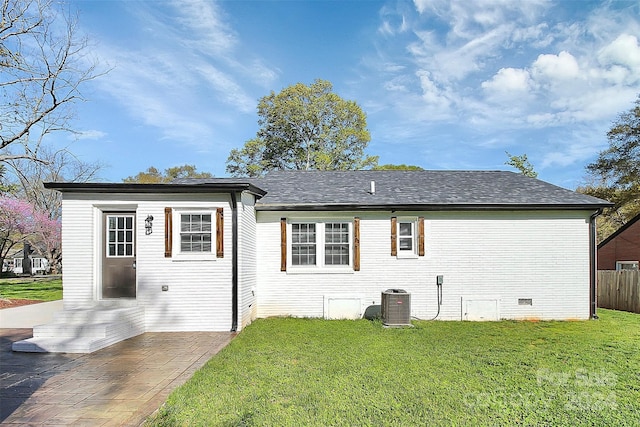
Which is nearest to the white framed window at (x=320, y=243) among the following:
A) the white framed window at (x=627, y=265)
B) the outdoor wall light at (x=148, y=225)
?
the outdoor wall light at (x=148, y=225)

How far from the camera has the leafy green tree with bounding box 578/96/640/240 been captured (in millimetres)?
21797

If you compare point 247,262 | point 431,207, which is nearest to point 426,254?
point 431,207

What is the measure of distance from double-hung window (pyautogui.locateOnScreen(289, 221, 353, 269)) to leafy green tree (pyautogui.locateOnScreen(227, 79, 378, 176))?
56.4ft

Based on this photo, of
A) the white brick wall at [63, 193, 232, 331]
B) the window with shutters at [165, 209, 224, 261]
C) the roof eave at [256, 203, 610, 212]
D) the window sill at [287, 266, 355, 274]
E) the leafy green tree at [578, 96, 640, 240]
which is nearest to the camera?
the white brick wall at [63, 193, 232, 331]

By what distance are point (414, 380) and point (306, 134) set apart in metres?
24.4

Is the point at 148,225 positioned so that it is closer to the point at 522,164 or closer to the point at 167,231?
the point at 167,231

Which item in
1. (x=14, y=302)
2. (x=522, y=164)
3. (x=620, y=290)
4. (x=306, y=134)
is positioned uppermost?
(x=306, y=134)

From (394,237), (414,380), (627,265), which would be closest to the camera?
(414,380)

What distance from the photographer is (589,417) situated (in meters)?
3.80

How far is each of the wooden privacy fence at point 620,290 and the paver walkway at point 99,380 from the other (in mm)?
12713

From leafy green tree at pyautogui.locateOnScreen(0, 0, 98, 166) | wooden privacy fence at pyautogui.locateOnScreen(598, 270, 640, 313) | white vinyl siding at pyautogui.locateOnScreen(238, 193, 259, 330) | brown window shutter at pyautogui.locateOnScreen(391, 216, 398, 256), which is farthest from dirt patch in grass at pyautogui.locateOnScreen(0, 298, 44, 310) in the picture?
wooden privacy fence at pyautogui.locateOnScreen(598, 270, 640, 313)

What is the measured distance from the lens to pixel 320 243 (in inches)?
393

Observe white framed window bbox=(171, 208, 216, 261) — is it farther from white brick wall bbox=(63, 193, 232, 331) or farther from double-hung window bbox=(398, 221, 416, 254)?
double-hung window bbox=(398, 221, 416, 254)

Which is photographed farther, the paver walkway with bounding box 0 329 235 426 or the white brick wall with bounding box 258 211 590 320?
the white brick wall with bounding box 258 211 590 320
